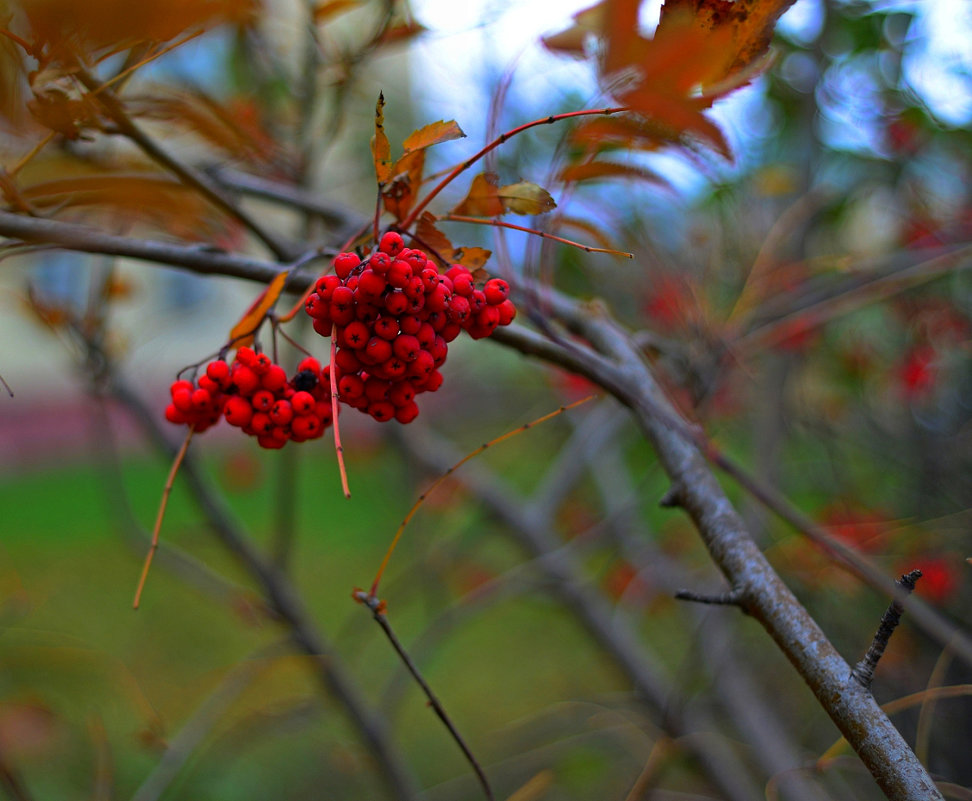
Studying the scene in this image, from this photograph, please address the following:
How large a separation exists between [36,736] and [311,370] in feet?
5.56

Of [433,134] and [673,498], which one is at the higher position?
[433,134]

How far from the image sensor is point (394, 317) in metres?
0.40

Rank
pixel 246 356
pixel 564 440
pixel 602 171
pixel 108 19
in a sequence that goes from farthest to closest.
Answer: pixel 564 440
pixel 602 171
pixel 246 356
pixel 108 19

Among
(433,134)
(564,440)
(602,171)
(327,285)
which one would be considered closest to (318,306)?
(327,285)

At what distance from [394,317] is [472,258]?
85 mm

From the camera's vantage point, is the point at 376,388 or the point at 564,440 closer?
the point at 376,388

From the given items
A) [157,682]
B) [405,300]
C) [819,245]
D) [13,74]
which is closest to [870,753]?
[405,300]

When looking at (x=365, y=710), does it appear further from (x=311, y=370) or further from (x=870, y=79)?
(x=870, y=79)

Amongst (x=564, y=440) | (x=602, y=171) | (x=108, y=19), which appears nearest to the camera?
(x=108, y=19)

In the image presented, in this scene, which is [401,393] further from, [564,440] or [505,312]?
[564,440]

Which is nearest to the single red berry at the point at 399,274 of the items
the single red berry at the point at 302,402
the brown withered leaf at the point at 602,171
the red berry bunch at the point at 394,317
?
the red berry bunch at the point at 394,317

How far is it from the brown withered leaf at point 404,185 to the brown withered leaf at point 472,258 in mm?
44

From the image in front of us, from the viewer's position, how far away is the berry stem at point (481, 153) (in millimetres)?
393

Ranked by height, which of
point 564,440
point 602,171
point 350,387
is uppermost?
point 564,440
